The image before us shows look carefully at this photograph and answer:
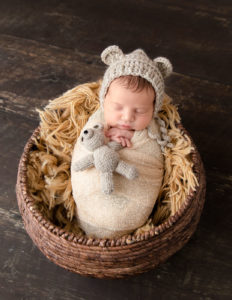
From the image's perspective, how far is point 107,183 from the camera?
100 cm

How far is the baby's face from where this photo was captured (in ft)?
3.33

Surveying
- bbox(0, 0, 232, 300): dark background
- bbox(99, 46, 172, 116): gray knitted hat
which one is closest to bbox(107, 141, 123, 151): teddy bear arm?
bbox(99, 46, 172, 116): gray knitted hat

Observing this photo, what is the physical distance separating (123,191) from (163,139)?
8.9 inches

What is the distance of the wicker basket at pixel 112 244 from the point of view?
3.10 feet

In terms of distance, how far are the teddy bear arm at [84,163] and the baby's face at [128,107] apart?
0.43ft

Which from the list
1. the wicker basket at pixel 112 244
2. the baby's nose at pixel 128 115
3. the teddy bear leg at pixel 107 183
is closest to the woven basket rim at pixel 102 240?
the wicker basket at pixel 112 244

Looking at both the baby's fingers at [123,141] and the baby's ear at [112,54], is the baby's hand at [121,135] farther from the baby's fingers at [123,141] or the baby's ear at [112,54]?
the baby's ear at [112,54]

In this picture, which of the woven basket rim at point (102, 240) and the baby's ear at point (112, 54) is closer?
the woven basket rim at point (102, 240)

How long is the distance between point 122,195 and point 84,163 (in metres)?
0.14

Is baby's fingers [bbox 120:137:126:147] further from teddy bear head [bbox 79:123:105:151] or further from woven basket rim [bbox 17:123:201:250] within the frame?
woven basket rim [bbox 17:123:201:250]

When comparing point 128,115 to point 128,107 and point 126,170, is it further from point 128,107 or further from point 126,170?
point 126,170

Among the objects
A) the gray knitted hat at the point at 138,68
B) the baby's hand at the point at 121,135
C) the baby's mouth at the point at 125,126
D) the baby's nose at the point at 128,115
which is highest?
the gray knitted hat at the point at 138,68

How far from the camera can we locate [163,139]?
1.17 meters

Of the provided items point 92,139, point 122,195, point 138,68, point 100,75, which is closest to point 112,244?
point 122,195
